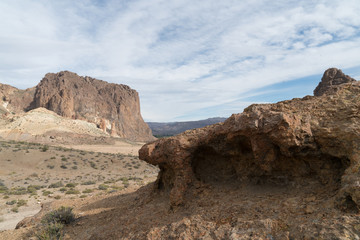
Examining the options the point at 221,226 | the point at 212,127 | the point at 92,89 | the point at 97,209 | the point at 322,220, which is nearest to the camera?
the point at 322,220

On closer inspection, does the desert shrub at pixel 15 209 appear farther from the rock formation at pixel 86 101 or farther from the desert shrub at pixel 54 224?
the rock formation at pixel 86 101

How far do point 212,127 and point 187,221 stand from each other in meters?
2.62

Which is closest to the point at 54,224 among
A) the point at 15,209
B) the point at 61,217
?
the point at 61,217

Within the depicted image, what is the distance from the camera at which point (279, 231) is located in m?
3.61

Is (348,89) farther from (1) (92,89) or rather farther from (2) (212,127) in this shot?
(1) (92,89)

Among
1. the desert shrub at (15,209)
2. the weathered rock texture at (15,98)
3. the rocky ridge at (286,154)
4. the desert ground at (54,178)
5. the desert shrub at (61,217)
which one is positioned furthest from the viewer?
the weathered rock texture at (15,98)

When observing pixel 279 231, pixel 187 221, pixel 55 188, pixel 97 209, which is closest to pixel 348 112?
pixel 279 231

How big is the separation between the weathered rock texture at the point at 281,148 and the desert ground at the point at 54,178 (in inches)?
281

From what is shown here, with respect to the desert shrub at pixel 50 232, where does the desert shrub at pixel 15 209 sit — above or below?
below

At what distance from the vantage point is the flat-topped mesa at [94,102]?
8162 centimetres

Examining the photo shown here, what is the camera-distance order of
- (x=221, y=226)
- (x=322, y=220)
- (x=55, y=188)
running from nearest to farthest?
(x=322, y=220) < (x=221, y=226) < (x=55, y=188)

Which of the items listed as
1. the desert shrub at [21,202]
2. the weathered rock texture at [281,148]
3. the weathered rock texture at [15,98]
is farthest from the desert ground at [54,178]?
the weathered rock texture at [15,98]

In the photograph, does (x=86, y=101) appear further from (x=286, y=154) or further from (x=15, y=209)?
(x=286, y=154)

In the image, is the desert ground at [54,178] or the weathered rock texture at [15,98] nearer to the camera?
the desert ground at [54,178]
